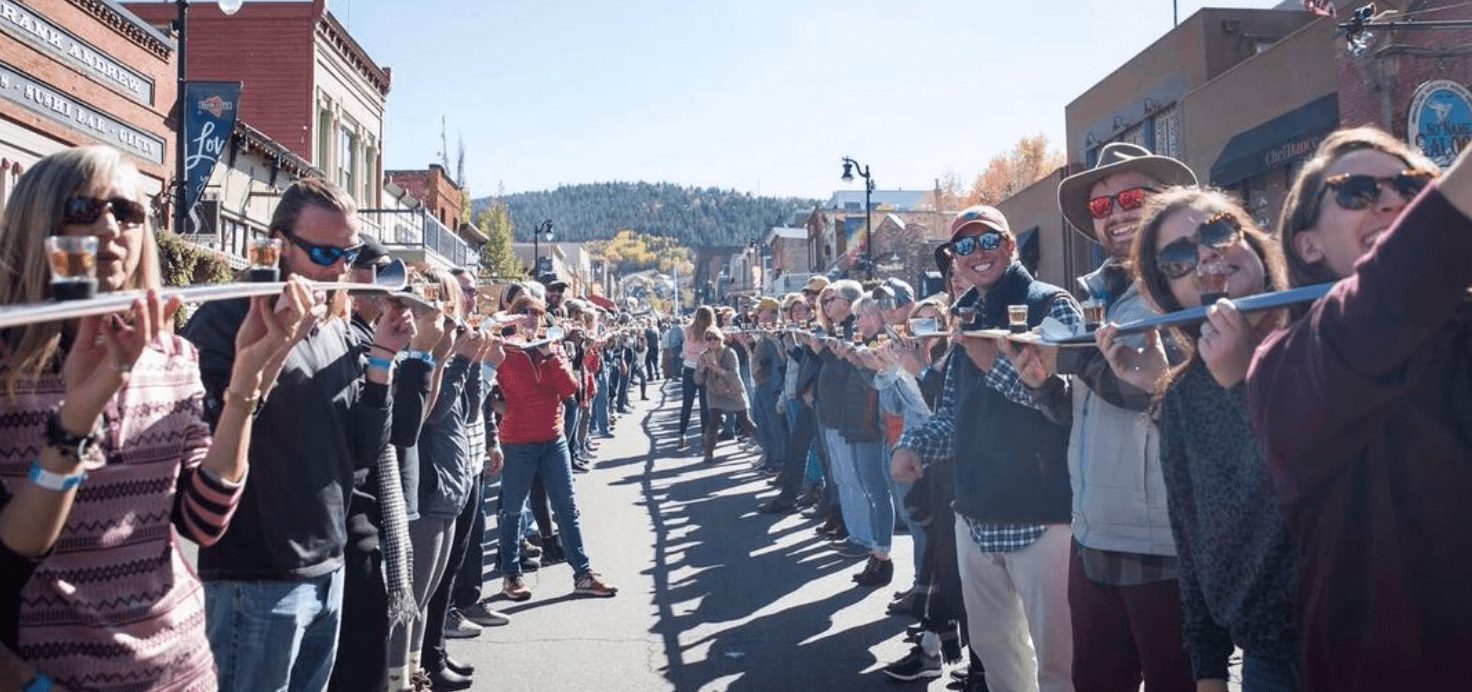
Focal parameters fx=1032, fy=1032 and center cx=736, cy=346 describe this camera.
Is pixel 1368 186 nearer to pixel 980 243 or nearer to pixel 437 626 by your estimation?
pixel 980 243

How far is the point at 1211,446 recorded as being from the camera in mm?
2688

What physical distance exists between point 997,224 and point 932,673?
290 cm

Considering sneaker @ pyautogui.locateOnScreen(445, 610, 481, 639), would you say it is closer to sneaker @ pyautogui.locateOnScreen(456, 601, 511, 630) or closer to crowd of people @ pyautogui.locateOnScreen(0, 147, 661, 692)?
sneaker @ pyautogui.locateOnScreen(456, 601, 511, 630)

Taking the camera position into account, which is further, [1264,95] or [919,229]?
[919,229]

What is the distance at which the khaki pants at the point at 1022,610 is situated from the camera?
13.4 feet

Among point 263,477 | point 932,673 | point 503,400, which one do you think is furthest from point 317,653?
point 503,400

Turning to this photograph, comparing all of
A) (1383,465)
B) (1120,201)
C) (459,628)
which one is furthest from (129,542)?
(459,628)

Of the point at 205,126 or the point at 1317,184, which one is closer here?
the point at 1317,184

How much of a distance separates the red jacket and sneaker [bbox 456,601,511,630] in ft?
4.23

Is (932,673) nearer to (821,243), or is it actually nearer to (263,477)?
(263,477)

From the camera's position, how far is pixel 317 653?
3369mm

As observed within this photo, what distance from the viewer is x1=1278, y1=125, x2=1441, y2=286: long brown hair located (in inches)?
81.3

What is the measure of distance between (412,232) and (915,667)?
3674cm

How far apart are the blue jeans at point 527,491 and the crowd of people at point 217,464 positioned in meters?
2.26
